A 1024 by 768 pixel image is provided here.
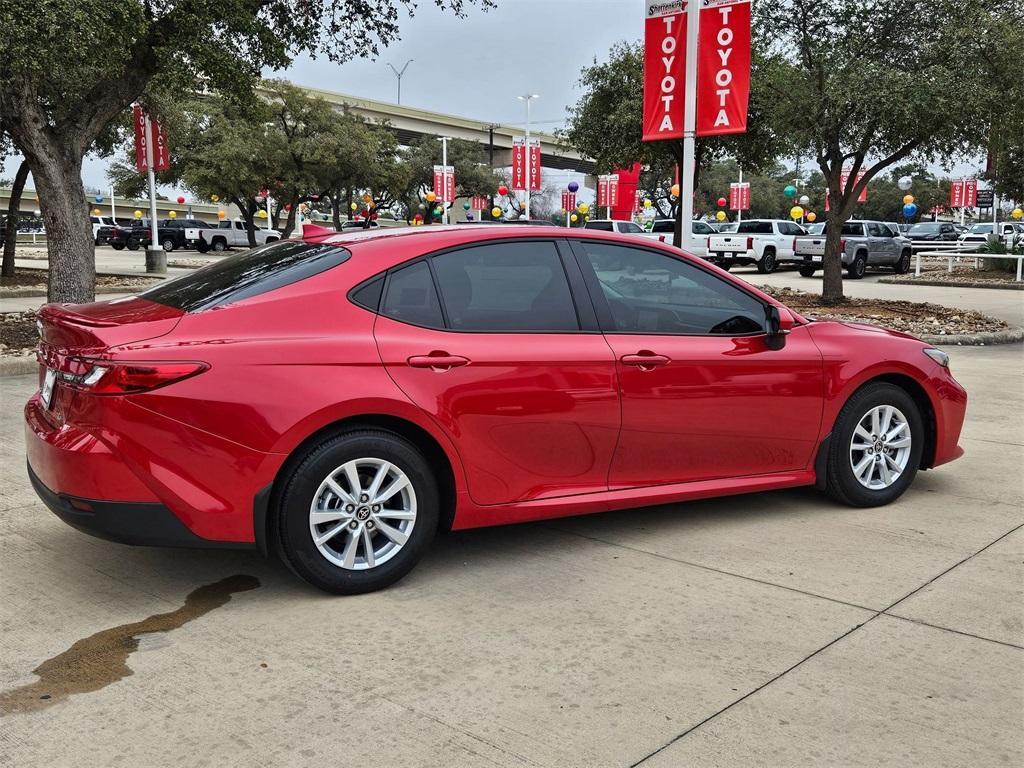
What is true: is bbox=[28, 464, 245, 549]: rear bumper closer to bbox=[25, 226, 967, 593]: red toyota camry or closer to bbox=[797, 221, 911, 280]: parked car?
bbox=[25, 226, 967, 593]: red toyota camry

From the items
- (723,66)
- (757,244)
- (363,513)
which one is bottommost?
(363,513)

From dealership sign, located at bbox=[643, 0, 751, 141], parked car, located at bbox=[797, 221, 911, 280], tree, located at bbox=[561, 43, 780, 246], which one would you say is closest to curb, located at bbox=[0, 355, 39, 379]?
dealership sign, located at bbox=[643, 0, 751, 141]

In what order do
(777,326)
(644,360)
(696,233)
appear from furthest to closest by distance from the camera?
(696,233) < (777,326) < (644,360)

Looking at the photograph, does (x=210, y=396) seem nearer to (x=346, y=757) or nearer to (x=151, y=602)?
(x=151, y=602)

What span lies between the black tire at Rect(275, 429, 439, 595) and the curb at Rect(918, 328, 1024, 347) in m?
11.6

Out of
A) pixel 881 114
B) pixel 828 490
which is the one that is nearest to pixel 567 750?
pixel 828 490

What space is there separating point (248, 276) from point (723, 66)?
27.6ft

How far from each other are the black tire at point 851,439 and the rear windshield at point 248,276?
283 centimetres

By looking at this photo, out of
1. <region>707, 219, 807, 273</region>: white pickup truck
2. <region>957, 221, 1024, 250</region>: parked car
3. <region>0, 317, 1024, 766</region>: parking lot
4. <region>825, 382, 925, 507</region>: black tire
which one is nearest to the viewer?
<region>0, 317, 1024, 766</region>: parking lot

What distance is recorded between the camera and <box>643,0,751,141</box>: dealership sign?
11.2m

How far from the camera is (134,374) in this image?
383 cm

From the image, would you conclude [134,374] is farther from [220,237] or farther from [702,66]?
[220,237]

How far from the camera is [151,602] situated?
164 inches

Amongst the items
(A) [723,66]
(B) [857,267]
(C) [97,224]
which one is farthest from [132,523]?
(C) [97,224]
